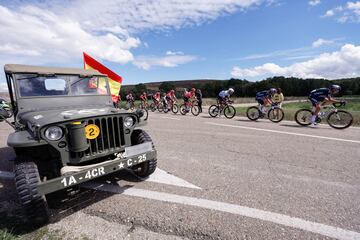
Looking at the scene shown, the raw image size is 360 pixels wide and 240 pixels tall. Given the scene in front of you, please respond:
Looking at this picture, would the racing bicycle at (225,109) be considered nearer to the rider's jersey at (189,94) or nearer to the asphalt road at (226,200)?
the rider's jersey at (189,94)

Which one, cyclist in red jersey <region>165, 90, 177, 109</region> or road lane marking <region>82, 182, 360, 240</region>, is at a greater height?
cyclist in red jersey <region>165, 90, 177, 109</region>

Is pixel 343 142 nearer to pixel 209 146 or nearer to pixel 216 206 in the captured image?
pixel 209 146

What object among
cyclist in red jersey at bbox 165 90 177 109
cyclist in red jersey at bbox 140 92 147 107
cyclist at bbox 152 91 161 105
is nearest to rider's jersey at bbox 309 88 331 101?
cyclist in red jersey at bbox 165 90 177 109

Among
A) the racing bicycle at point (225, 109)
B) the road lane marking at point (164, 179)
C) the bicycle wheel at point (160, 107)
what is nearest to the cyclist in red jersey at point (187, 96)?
the racing bicycle at point (225, 109)

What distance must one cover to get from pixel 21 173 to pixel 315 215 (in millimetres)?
3569

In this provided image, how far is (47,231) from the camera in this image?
108 inches

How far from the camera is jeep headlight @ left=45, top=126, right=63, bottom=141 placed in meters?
2.97

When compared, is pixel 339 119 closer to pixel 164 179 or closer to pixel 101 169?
pixel 164 179

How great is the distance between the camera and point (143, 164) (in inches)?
158

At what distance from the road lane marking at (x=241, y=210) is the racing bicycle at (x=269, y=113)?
928 cm

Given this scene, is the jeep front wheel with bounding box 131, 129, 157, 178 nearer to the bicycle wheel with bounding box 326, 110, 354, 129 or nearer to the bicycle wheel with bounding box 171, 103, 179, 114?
the bicycle wheel with bounding box 326, 110, 354, 129

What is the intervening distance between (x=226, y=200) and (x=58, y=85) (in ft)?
11.8

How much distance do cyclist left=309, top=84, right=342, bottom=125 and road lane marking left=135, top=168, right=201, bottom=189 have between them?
26.6ft

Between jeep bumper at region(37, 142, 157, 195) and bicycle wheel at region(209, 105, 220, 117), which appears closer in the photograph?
jeep bumper at region(37, 142, 157, 195)
